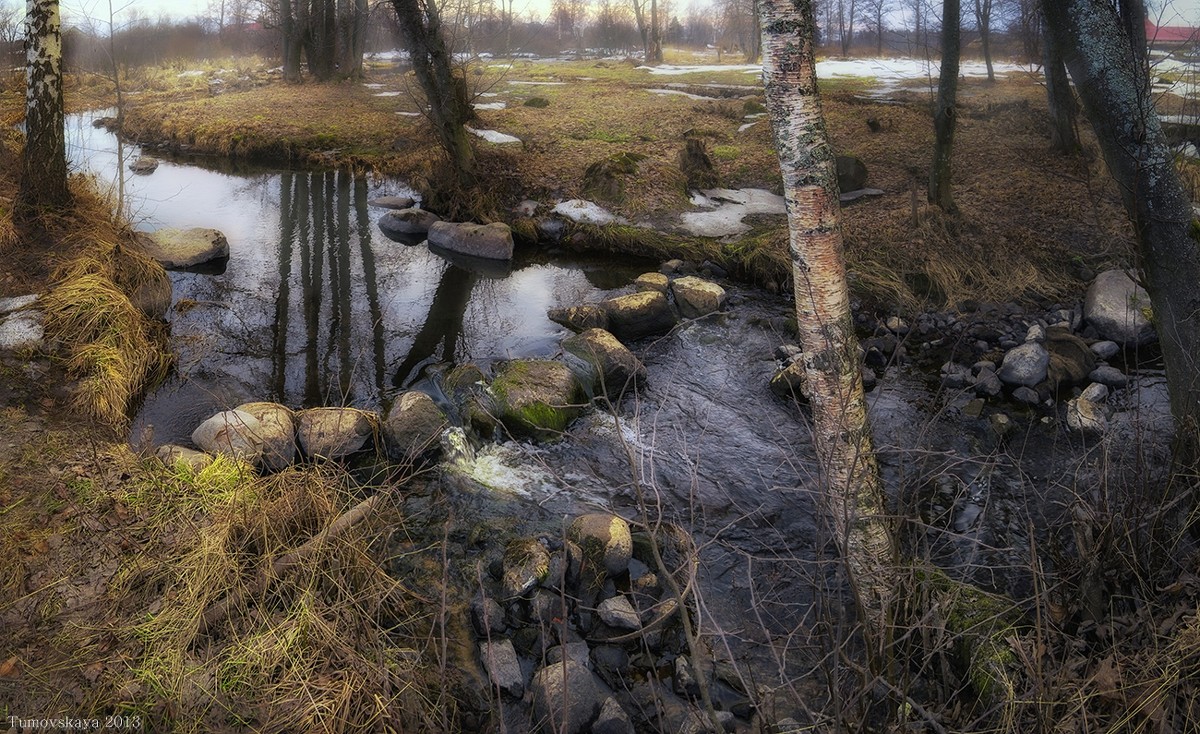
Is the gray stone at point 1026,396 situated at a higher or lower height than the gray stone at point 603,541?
higher

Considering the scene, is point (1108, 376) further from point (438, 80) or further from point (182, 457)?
point (438, 80)

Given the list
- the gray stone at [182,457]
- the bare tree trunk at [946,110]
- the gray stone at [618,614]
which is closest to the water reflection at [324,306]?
the gray stone at [182,457]

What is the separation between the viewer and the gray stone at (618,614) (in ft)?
14.6

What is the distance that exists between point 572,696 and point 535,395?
142 inches

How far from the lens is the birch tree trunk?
390cm

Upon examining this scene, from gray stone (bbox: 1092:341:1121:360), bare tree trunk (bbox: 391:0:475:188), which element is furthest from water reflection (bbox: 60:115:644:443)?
gray stone (bbox: 1092:341:1121:360)

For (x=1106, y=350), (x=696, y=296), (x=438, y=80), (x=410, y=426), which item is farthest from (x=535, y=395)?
(x=438, y=80)

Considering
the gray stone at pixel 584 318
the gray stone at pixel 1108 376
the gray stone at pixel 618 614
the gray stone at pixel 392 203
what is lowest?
the gray stone at pixel 618 614

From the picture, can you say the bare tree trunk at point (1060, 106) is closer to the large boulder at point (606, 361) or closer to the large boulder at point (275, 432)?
the large boulder at point (606, 361)

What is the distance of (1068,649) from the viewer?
130 inches

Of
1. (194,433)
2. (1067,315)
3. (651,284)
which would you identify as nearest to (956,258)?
(1067,315)

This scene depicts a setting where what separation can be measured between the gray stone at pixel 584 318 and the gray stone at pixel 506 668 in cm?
494

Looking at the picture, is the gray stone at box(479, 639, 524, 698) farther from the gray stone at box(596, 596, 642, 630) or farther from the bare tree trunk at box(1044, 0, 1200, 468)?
the bare tree trunk at box(1044, 0, 1200, 468)

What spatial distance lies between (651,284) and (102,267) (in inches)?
244
